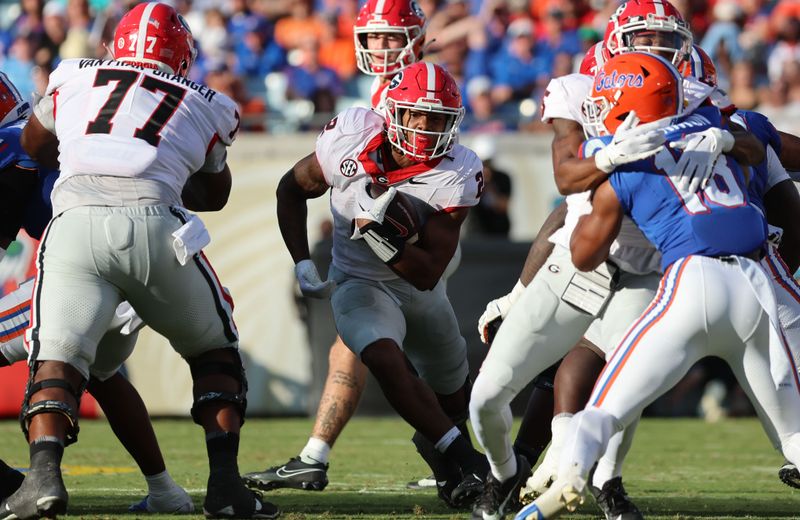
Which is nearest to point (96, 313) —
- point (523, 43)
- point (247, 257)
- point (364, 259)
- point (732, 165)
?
point (364, 259)

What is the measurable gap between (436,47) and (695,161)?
349 inches

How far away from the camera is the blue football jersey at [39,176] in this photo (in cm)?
502

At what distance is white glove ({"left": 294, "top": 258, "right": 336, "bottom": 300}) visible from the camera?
5.20m

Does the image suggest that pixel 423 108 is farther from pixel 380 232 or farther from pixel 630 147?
pixel 630 147

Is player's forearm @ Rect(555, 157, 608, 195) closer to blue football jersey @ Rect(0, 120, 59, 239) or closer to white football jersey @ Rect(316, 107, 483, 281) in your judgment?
white football jersey @ Rect(316, 107, 483, 281)

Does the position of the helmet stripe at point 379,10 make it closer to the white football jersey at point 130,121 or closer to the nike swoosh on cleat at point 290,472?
the white football jersey at point 130,121

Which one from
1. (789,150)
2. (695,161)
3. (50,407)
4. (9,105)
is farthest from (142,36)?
(789,150)

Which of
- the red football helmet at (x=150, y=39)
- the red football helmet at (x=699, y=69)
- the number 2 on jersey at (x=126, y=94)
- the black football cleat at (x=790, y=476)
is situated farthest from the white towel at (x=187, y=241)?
the black football cleat at (x=790, y=476)

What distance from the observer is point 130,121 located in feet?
14.6

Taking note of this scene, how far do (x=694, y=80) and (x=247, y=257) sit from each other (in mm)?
6056

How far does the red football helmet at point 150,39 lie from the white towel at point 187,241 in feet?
2.27

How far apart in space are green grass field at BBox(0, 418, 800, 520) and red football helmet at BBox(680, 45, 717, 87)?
1.69 meters

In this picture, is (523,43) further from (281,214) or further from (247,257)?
(281,214)

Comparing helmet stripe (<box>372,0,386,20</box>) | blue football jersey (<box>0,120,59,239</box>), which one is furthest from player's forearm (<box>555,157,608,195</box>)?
helmet stripe (<box>372,0,386,20</box>)
